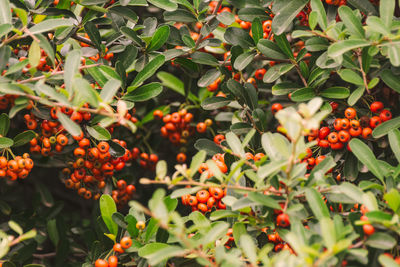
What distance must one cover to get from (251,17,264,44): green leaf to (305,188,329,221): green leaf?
39.8 inches

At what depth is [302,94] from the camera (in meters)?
2.37

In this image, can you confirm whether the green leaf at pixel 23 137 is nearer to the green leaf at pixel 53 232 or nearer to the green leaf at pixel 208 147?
the green leaf at pixel 53 232

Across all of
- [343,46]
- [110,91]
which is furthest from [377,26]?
[110,91]

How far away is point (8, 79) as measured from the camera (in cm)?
206

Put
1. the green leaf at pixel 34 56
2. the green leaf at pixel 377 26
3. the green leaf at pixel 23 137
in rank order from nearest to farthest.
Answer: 1. the green leaf at pixel 377 26
2. the green leaf at pixel 34 56
3. the green leaf at pixel 23 137

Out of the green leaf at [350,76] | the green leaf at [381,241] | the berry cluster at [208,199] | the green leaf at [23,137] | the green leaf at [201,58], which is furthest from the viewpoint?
the green leaf at [201,58]

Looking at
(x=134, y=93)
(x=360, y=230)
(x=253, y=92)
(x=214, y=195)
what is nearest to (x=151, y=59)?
(x=134, y=93)

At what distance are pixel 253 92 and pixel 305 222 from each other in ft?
2.59

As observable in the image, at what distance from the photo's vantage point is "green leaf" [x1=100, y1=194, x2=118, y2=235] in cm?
234

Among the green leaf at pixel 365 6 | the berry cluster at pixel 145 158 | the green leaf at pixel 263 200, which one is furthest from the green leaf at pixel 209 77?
the green leaf at pixel 263 200

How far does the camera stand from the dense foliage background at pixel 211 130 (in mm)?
1750

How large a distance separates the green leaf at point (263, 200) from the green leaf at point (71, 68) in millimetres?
841

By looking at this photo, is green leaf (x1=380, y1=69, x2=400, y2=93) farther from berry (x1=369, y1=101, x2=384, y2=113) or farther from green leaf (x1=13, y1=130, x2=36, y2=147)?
green leaf (x1=13, y1=130, x2=36, y2=147)

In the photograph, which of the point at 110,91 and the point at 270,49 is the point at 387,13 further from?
the point at 110,91
